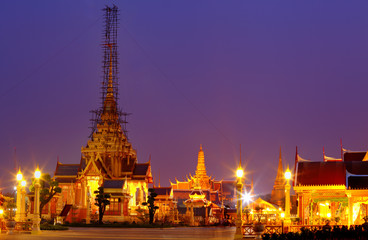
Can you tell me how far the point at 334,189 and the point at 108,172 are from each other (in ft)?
136

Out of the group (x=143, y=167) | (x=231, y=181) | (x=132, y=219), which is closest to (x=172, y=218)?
(x=132, y=219)

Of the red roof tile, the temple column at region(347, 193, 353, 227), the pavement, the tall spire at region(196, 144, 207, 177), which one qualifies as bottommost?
the pavement

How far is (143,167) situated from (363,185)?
46.0 m

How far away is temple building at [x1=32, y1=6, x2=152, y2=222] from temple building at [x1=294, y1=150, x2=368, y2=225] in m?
28.9

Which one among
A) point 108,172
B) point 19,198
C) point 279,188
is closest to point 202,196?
point 108,172

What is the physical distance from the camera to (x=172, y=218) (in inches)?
2746

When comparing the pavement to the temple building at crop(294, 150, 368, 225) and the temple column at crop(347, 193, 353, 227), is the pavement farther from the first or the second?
the temple column at crop(347, 193, 353, 227)

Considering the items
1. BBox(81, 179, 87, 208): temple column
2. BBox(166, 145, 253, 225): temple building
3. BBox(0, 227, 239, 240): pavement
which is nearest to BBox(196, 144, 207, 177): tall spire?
BBox(166, 145, 253, 225): temple building

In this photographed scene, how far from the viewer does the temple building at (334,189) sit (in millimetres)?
43375

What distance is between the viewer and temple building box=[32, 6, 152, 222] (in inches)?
2798

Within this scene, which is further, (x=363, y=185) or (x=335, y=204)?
(x=335, y=204)

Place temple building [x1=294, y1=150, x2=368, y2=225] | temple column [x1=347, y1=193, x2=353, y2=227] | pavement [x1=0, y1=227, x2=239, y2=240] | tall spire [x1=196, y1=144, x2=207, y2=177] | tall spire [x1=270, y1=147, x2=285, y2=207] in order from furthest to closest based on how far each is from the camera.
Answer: tall spire [x1=270, y1=147, x2=285, y2=207] → tall spire [x1=196, y1=144, x2=207, y2=177] → temple building [x1=294, y1=150, x2=368, y2=225] → temple column [x1=347, y1=193, x2=353, y2=227] → pavement [x1=0, y1=227, x2=239, y2=240]

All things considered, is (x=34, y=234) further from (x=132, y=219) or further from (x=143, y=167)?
(x=143, y=167)

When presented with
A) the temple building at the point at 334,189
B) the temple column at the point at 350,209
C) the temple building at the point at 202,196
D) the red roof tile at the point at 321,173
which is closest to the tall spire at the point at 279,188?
the temple building at the point at 202,196
